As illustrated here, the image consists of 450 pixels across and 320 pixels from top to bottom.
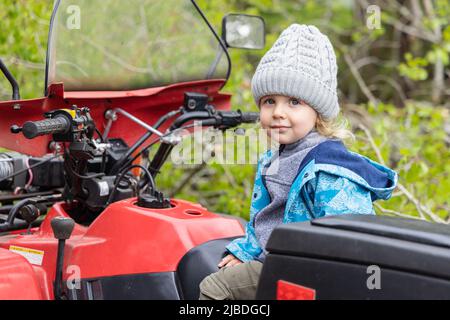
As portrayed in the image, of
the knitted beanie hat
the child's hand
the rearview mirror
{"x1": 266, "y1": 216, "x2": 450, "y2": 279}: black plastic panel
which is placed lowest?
the child's hand

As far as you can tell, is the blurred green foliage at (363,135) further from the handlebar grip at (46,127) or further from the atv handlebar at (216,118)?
the atv handlebar at (216,118)

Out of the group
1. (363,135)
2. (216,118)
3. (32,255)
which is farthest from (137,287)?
(363,135)

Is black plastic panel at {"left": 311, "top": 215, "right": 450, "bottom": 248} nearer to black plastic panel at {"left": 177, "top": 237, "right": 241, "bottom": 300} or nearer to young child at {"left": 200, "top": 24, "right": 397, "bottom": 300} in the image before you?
young child at {"left": 200, "top": 24, "right": 397, "bottom": 300}

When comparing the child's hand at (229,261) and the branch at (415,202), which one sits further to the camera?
the branch at (415,202)

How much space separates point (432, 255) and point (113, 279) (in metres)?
1.27

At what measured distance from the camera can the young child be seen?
7.55 feet

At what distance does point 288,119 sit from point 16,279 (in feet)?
3.64

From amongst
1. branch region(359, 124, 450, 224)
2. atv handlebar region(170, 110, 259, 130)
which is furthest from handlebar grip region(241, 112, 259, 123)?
branch region(359, 124, 450, 224)

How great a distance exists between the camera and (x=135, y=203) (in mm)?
2740

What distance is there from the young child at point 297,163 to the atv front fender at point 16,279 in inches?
25.0

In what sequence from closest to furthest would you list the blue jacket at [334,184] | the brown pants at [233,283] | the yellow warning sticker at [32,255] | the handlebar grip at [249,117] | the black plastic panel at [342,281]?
the black plastic panel at [342,281] < the blue jacket at [334,184] < the brown pants at [233,283] < the yellow warning sticker at [32,255] < the handlebar grip at [249,117]

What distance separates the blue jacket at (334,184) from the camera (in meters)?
2.26

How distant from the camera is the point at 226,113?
3201 millimetres

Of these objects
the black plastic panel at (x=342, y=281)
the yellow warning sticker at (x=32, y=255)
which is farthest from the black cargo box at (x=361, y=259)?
the yellow warning sticker at (x=32, y=255)
